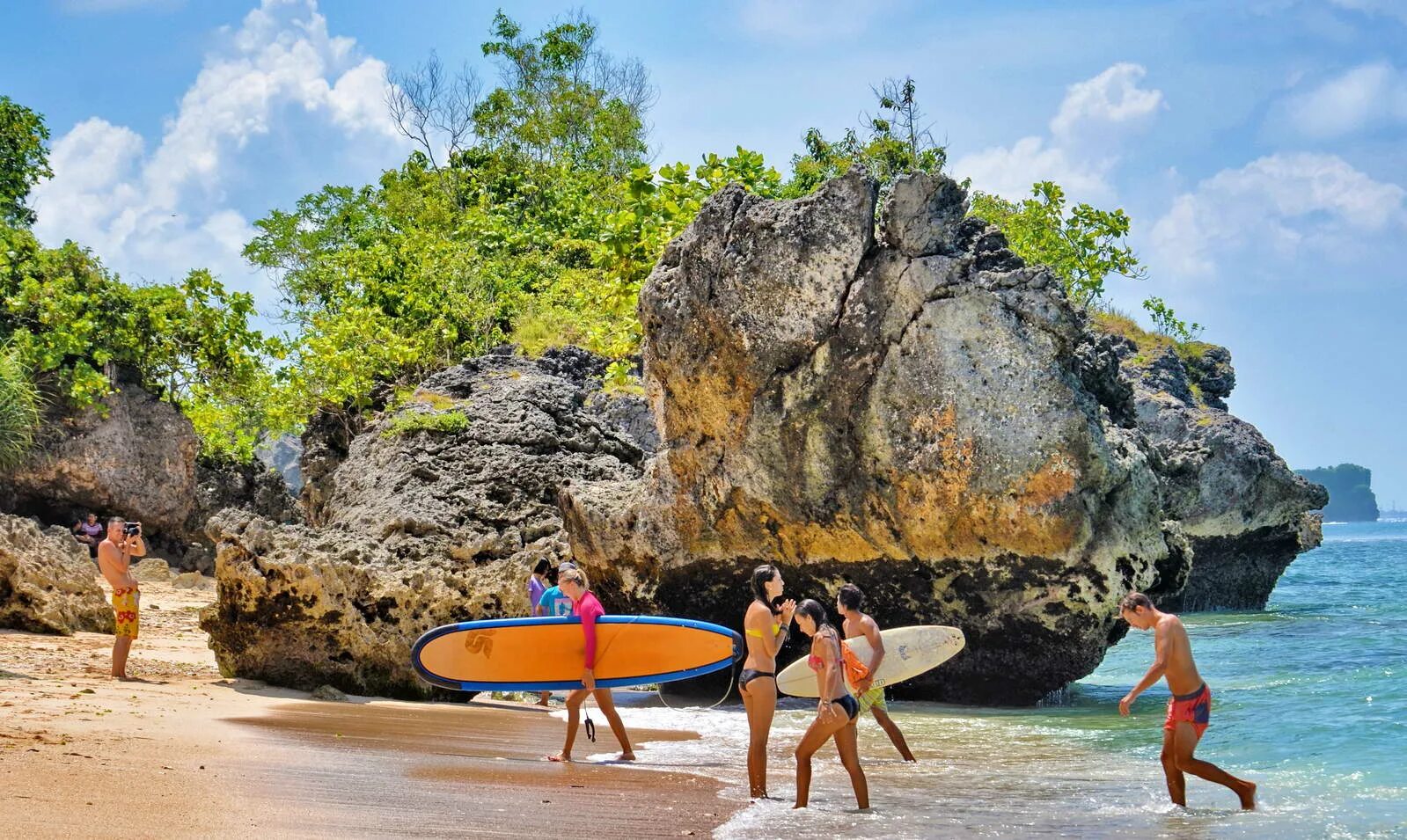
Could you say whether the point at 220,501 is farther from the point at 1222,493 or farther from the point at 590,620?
the point at 1222,493

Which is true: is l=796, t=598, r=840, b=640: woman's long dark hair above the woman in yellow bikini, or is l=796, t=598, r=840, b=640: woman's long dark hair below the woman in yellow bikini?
above

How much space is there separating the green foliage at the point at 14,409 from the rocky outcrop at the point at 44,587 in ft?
22.4

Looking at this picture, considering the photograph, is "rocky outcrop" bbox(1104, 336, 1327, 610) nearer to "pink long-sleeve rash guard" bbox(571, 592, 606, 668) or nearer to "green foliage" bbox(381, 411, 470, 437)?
"green foliage" bbox(381, 411, 470, 437)

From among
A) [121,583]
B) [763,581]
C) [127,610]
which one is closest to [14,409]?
[121,583]

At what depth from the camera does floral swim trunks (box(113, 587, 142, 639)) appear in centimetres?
1107

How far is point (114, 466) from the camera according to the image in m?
22.9

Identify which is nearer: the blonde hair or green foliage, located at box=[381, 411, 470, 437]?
the blonde hair

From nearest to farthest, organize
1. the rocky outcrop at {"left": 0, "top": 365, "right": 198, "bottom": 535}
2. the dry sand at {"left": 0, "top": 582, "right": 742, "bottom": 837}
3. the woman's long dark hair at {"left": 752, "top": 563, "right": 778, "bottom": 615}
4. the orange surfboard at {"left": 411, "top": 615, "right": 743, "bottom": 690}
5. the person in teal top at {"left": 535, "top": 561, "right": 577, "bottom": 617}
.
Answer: the dry sand at {"left": 0, "top": 582, "right": 742, "bottom": 837}, the woman's long dark hair at {"left": 752, "top": 563, "right": 778, "bottom": 615}, the orange surfboard at {"left": 411, "top": 615, "right": 743, "bottom": 690}, the person in teal top at {"left": 535, "top": 561, "right": 577, "bottom": 617}, the rocky outcrop at {"left": 0, "top": 365, "right": 198, "bottom": 535}

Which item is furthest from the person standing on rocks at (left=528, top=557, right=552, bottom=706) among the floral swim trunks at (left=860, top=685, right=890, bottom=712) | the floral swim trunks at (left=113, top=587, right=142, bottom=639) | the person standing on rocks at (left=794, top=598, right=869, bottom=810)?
the person standing on rocks at (left=794, top=598, right=869, bottom=810)

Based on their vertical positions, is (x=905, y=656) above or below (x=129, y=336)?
below

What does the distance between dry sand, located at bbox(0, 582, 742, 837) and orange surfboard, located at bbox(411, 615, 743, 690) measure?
0.41 m

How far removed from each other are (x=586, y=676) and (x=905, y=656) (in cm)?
319

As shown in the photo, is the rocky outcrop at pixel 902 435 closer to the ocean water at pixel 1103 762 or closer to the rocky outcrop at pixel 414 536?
the ocean water at pixel 1103 762

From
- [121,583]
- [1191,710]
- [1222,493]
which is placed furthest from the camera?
[1222,493]
